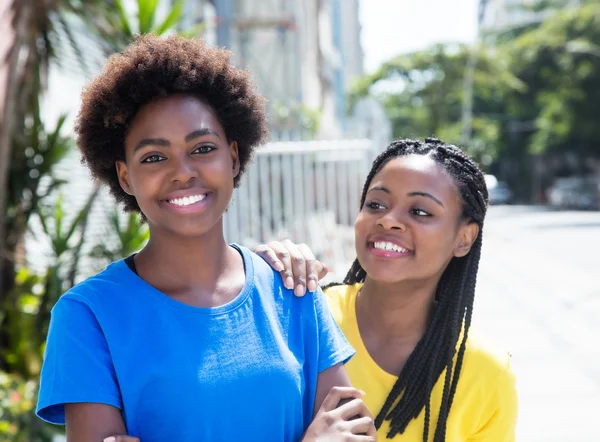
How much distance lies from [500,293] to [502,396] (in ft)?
29.2

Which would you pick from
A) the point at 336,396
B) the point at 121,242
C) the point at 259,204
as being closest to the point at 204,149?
the point at 336,396

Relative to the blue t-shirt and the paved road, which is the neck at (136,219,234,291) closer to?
the blue t-shirt

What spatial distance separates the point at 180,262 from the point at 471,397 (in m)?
0.87

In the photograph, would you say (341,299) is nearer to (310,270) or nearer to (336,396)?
(310,270)

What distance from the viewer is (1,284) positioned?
486 centimetres

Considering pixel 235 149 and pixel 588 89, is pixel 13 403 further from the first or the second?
pixel 588 89

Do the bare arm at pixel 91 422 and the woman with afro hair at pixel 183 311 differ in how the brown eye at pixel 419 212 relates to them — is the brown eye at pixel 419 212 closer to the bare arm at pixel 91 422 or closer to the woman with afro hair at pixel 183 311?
the woman with afro hair at pixel 183 311

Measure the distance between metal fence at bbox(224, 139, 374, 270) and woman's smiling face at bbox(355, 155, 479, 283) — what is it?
4.88 m

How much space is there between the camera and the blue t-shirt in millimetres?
1380

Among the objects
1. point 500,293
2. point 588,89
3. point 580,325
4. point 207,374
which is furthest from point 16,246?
point 588,89

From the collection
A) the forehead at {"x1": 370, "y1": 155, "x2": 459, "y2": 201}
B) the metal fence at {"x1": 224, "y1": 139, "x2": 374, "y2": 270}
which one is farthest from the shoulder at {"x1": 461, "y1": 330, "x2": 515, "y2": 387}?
the metal fence at {"x1": 224, "y1": 139, "x2": 374, "y2": 270}

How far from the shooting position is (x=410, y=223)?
2.02m

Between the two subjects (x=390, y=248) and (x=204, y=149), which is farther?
(x=390, y=248)

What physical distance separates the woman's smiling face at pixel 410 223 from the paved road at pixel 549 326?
2535mm
